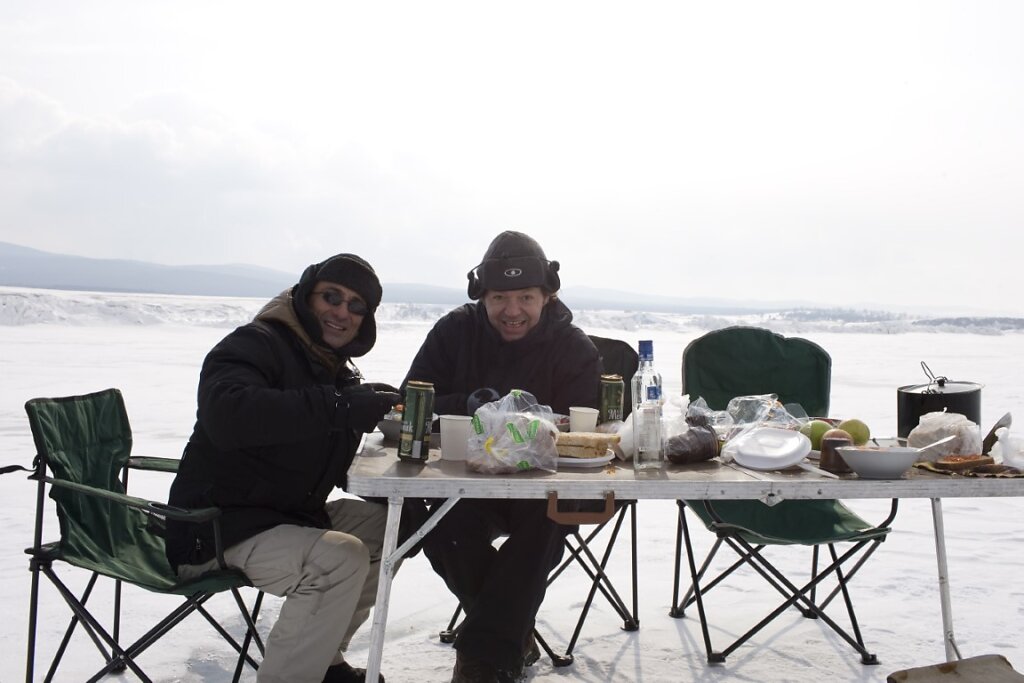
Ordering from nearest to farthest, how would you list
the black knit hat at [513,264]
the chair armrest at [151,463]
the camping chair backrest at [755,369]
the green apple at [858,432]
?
the green apple at [858,432] < the chair armrest at [151,463] < the black knit hat at [513,264] < the camping chair backrest at [755,369]

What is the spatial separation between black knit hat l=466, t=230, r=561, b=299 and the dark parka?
719 mm

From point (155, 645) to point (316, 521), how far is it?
0.99m

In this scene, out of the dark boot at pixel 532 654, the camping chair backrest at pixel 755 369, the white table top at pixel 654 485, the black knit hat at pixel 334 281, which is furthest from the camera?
the camping chair backrest at pixel 755 369

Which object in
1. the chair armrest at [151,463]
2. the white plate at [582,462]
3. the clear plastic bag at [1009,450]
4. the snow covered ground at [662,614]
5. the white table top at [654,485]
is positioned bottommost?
the snow covered ground at [662,614]

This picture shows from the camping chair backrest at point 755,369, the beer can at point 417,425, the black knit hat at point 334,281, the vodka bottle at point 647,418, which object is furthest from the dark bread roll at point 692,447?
the camping chair backrest at point 755,369

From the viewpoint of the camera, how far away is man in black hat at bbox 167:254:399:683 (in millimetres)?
2479

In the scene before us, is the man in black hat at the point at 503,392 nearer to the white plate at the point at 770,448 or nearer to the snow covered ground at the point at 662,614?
the snow covered ground at the point at 662,614

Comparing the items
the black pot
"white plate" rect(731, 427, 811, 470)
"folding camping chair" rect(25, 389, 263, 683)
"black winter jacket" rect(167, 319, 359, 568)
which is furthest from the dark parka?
the black pot

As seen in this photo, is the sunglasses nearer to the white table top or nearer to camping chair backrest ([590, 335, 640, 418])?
the white table top

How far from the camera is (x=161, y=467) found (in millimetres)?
3076

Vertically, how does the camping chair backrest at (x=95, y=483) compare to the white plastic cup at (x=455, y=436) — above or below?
below

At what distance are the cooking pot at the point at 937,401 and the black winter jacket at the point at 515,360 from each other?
107 centimetres

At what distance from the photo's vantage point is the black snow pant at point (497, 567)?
2.65 metres

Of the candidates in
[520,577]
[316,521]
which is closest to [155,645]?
[316,521]
